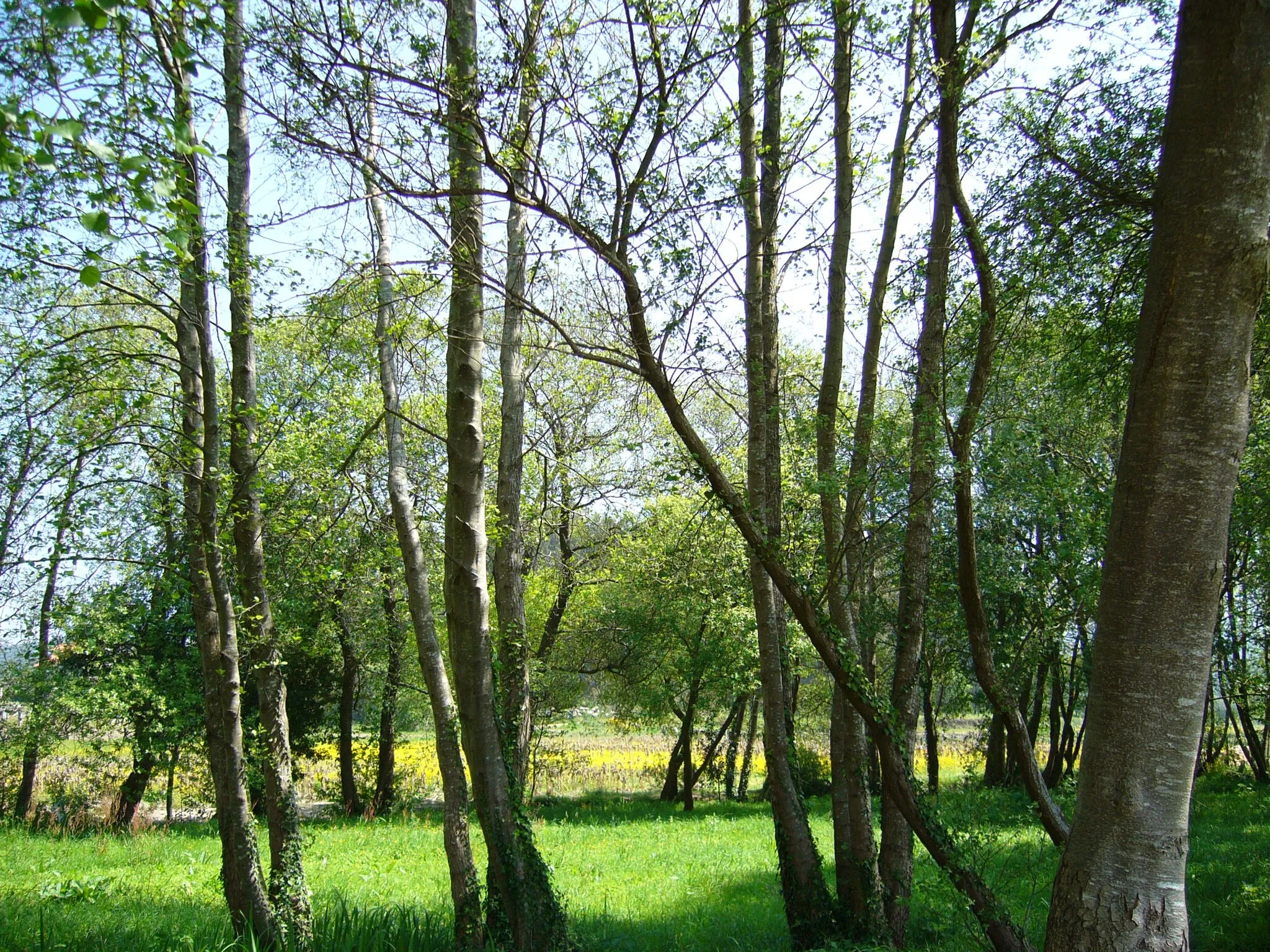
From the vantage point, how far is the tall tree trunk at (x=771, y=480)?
670 centimetres

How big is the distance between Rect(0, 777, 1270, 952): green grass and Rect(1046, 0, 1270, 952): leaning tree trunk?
2.67 meters

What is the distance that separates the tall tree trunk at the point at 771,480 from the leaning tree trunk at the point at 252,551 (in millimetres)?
3822

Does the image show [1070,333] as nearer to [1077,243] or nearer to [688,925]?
[1077,243]

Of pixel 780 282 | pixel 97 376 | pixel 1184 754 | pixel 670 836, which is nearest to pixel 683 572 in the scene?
pixel 670 836

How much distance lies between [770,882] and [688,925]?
2.98 m

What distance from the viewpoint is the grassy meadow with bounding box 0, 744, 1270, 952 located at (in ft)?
20.2

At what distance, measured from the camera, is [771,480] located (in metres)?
7.07

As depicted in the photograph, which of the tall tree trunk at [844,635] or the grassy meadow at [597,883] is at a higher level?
the tall tree trunk at [844,635]

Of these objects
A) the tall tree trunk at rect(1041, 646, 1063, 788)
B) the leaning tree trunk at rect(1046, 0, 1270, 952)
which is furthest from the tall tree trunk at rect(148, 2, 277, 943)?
the tall tree trunk at rect(1041, 646, 1063, 788)

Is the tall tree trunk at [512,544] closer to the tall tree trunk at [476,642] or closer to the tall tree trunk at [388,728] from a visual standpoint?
the tall tree trunk at [476,642]

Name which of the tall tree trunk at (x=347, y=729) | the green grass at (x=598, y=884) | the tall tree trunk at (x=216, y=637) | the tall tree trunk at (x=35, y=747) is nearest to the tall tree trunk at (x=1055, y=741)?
the green grass at (x=598, y=884)

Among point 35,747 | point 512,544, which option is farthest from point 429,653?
point 35,747

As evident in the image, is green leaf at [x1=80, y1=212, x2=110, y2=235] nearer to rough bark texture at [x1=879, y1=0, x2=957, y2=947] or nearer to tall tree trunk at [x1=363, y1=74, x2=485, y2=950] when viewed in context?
tall tree trunk at [x1=363, y1=74, x2=485, y2=950]

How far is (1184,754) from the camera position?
2963 millimetres
